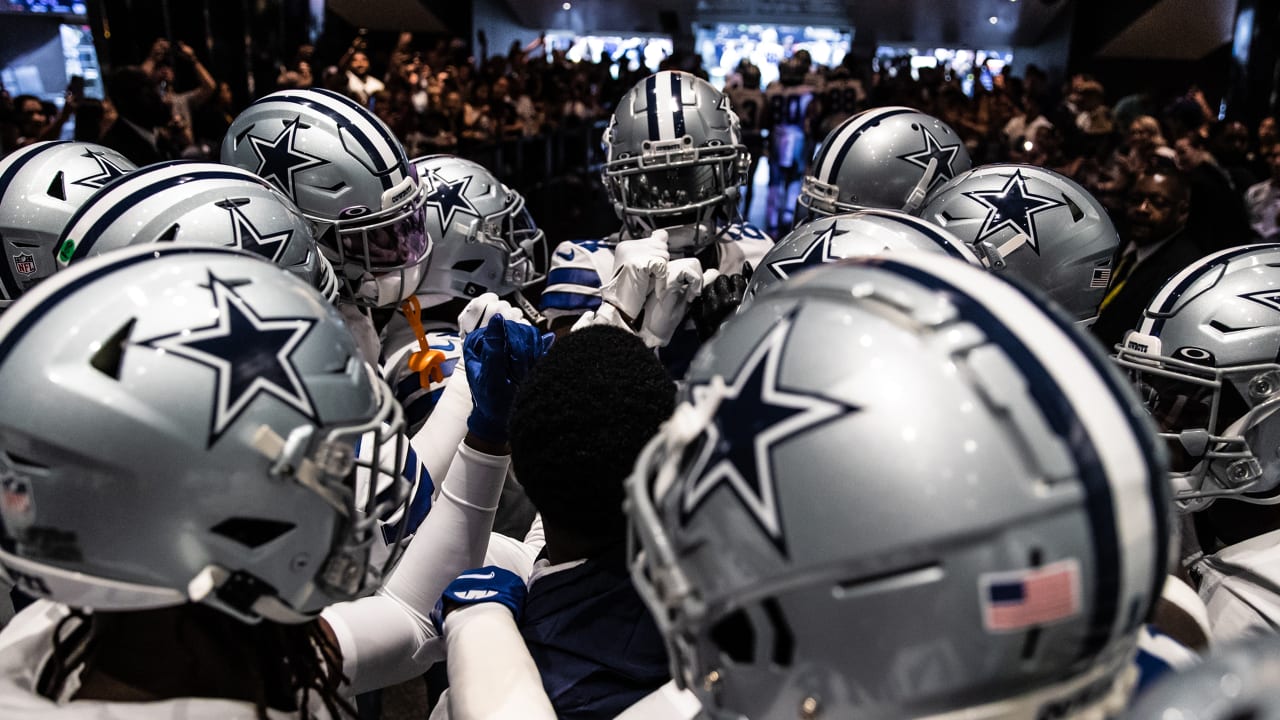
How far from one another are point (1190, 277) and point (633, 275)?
148cm

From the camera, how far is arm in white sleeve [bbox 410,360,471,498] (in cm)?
253

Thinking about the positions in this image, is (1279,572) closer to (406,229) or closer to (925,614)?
(925,614)

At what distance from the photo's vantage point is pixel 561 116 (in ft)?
45.0

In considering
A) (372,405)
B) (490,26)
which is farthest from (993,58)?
(372,405)

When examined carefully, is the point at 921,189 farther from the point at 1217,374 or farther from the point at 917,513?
the point at 917,513

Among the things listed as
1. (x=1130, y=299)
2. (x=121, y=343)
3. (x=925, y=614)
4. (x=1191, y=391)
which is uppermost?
(x=121, y=343)

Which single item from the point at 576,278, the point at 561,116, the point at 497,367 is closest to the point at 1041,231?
the point at 576,278

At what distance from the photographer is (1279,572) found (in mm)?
2096

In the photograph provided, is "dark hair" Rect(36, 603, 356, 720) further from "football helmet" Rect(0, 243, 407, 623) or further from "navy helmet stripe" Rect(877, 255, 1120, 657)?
"navy helmet stripe" Rect(877, 255, 1120, 657)

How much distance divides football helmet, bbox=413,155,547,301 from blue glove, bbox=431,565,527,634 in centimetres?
247

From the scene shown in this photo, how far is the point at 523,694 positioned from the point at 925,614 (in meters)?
0.73

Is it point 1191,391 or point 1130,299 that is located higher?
point 1191,391

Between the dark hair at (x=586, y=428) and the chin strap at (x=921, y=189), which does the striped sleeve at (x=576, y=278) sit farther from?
the dark hair at (x=586, y=428)

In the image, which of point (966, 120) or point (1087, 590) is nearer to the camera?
point (1087, 590)
